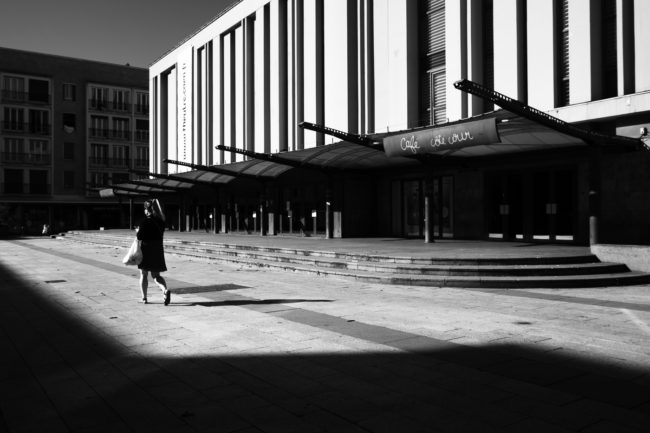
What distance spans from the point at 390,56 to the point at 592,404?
1953cm

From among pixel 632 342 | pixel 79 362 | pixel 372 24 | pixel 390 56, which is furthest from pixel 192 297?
pixel 372 24

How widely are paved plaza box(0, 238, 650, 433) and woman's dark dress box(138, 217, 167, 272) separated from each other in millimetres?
696

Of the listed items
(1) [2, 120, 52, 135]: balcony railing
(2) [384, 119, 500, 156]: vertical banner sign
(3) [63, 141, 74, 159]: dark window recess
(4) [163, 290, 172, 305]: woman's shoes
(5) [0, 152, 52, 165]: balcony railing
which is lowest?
(4) [163, 290, 172, 305]: woman's shoes

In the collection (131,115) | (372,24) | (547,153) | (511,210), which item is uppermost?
(131,115)

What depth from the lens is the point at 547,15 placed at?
16.3 meters

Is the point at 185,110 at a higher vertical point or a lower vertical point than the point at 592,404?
higher

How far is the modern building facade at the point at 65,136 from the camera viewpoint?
2200 inches

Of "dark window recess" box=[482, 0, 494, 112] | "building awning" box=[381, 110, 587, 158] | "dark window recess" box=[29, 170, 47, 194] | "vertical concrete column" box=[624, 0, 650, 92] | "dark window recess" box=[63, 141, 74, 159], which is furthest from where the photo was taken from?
"dark window recess" box=[63, 141, 74, 159]

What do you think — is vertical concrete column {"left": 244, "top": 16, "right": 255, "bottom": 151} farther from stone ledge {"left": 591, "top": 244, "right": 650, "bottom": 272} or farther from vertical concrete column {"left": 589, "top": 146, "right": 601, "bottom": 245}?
stone ledge {"left": 591, "top": 244, "right": 650, "bottom": 272}

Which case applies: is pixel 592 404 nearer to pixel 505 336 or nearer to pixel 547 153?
pixel 505 336

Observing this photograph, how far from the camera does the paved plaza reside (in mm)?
3885

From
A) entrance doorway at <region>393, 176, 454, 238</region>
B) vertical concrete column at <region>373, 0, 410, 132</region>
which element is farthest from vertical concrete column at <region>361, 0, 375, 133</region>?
entrance doorway at <region>393, 176, 454, 238</region>

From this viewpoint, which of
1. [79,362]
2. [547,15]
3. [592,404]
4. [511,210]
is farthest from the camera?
[511,210]

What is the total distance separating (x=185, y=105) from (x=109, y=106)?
2870 centimetres
